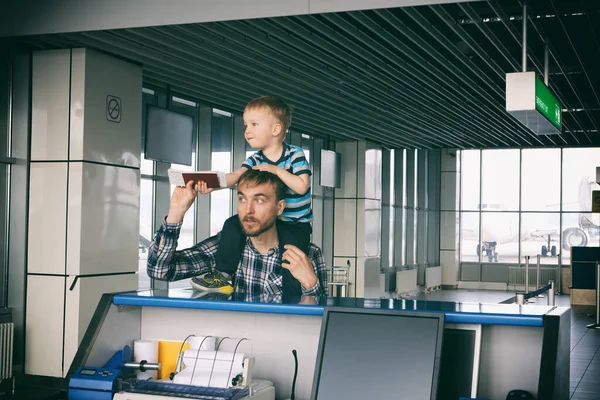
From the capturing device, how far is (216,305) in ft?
11.4

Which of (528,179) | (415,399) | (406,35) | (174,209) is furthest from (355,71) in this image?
(528,179)

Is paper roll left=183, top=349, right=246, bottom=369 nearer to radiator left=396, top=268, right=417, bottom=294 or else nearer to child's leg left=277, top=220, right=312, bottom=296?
child's leg left=277, top=220, right=312, bottom=296

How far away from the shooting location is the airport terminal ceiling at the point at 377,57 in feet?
25.3

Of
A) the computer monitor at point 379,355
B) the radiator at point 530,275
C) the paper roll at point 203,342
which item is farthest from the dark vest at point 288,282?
the radiator at point 530,275

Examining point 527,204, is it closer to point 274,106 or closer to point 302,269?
point 274,106

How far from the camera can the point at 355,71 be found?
983 cm

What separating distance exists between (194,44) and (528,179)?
730 inches

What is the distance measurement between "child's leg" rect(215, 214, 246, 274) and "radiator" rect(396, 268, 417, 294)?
54.3 feet

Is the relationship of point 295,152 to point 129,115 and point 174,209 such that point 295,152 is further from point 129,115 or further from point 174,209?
point 129,115

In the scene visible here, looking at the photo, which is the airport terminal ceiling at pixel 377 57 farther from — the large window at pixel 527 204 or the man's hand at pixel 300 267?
the large window at pixel 527 204

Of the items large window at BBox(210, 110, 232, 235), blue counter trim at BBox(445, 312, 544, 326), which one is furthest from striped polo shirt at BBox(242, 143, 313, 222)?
large window at BBox(210, 110, 232, 235)

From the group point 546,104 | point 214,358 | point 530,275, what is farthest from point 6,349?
point 530,275

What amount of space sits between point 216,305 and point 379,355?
90cm

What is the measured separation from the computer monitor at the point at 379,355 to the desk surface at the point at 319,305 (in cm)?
11
